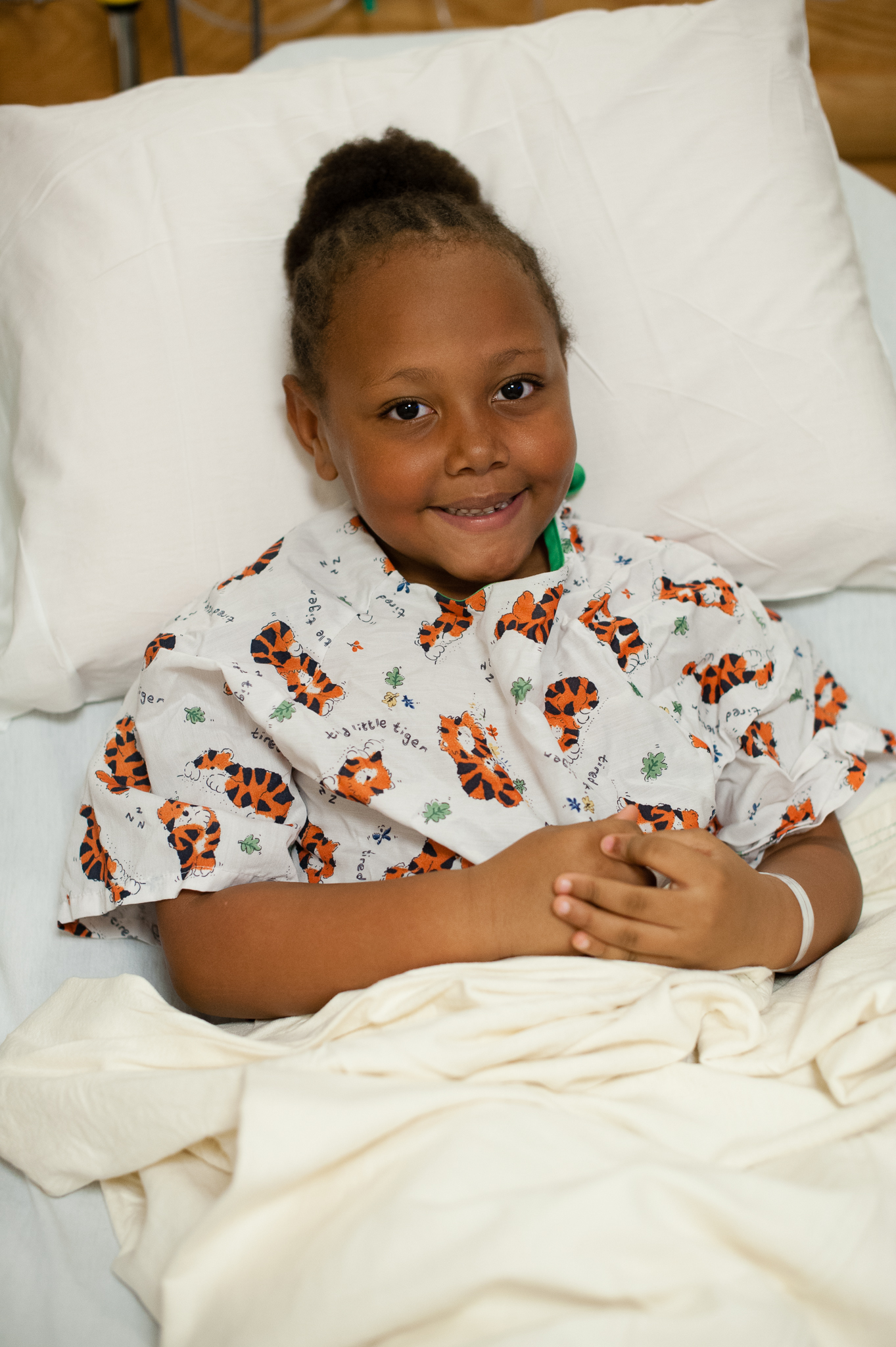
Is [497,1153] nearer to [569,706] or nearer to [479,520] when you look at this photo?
[569,706]

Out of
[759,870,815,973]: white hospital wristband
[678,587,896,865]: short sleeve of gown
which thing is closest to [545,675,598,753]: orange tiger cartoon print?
[678,587,896,865]: short sleeve of gown

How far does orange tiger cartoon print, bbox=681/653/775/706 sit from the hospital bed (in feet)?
0.73

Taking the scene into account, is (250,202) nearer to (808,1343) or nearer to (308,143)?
(308,143)

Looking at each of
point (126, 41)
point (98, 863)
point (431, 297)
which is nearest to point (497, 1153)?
point (98, 863)

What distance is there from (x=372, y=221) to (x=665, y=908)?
692 mm

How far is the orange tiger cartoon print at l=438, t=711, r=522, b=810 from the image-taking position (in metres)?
0.95

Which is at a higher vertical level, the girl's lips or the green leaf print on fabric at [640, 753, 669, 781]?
the girl's lips

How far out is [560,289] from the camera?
1.19 m

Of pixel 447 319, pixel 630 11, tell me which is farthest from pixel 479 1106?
pixel 630 11

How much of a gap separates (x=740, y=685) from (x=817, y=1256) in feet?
1.75

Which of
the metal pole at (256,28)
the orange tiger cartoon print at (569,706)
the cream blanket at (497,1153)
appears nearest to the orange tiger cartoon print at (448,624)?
the orange tiger cartoon print at (569,706)

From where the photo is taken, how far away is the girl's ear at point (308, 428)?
111 cm

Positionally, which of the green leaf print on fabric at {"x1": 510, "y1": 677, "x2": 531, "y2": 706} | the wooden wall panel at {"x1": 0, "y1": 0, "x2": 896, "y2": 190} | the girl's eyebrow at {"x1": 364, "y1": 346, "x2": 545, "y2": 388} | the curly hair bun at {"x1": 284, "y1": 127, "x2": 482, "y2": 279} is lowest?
the green leaf print on fabric at {"x1": 510, "y1": 677, "x2": 531, "y2": 706}

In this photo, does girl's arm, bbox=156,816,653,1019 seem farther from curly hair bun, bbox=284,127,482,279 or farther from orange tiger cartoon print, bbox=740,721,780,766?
curly hair bun, bbox=284,127,482,279
